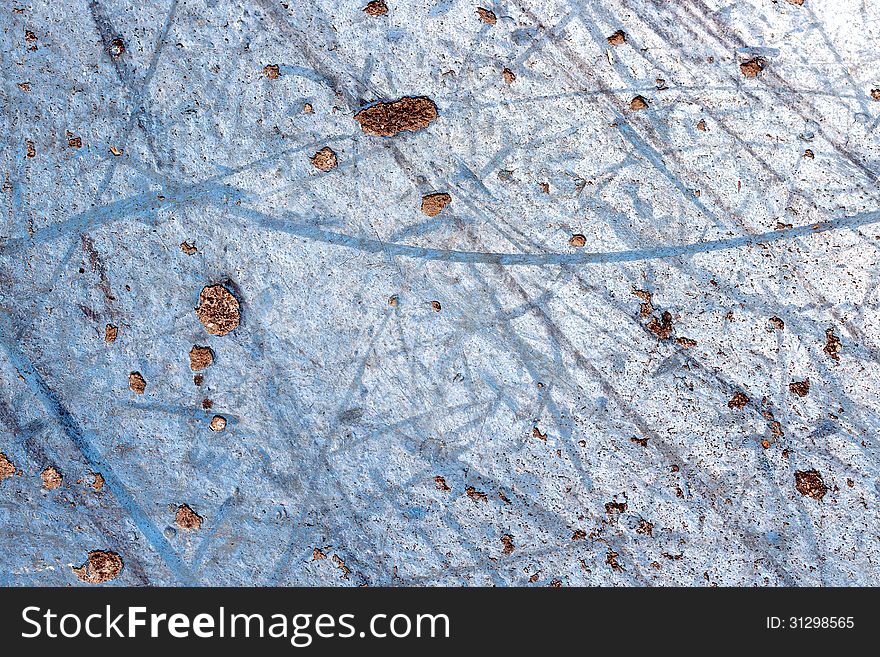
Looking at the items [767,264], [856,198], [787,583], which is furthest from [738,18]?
[787,583]

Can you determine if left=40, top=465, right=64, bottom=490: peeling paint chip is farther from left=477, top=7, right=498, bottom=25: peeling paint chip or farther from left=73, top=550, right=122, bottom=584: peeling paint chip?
left=477, top=7, right=498, bottom=25: peeling paint chip

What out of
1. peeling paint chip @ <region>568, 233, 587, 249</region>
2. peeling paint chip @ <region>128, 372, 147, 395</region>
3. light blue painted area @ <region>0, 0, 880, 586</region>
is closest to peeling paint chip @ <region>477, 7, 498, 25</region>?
light blue painted area @ <region>0, 0, 880, 586</region>

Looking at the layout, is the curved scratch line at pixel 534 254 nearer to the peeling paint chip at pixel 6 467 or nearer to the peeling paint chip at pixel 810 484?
the peeling paint chip at pixel 810 484

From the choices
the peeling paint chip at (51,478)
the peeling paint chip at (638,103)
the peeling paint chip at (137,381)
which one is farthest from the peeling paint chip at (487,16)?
the peeling paint chip at (51,478)

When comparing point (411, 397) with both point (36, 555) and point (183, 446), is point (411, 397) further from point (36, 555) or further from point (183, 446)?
point (36, 555)

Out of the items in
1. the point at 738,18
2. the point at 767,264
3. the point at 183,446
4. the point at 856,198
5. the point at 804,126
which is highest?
the point at 738,18
